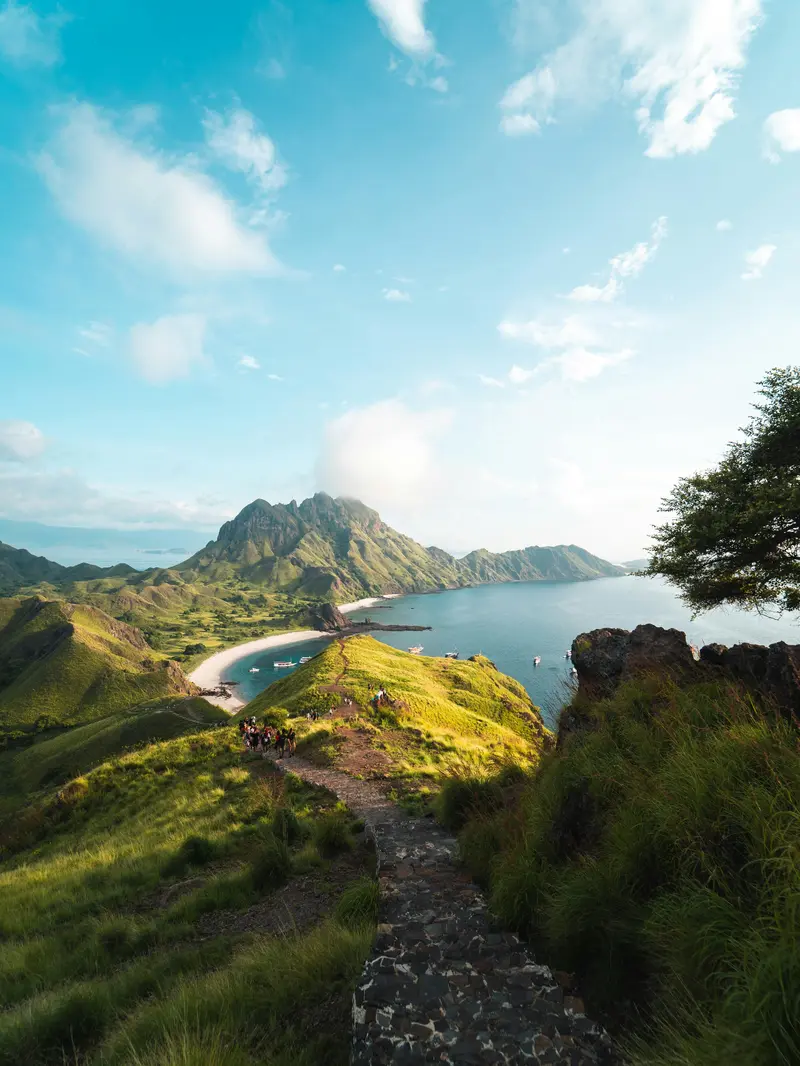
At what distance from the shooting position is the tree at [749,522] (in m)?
16.3

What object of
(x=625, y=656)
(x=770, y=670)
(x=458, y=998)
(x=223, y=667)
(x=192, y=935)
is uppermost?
(x=770, y=670)

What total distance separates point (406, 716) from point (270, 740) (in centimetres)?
1309

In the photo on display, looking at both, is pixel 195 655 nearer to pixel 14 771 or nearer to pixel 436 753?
pixel 14 771

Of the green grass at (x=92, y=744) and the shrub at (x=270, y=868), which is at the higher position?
the shrub at (x=270, y=868)

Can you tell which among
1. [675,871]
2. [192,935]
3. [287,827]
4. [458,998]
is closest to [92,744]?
[287,827]

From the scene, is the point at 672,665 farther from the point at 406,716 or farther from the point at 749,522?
the point at 406,716

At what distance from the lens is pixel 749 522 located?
53.6 ft

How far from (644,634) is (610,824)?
7625mm

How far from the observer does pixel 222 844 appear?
14.2m

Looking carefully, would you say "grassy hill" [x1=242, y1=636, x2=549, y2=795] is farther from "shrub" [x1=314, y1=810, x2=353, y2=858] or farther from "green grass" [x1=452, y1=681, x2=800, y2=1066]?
"green grass" [x1=452, y1=681, x2=800, y2=1066]

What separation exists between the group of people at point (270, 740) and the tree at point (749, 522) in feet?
75.6

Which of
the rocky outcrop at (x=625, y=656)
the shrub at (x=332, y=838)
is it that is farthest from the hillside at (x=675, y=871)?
the shrub at (x=332, y=838)

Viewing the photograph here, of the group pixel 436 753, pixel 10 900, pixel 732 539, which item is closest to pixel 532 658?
pixel 436 753

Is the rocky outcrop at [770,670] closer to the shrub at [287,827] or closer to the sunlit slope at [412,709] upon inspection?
the sunlit slope at [412,709]
